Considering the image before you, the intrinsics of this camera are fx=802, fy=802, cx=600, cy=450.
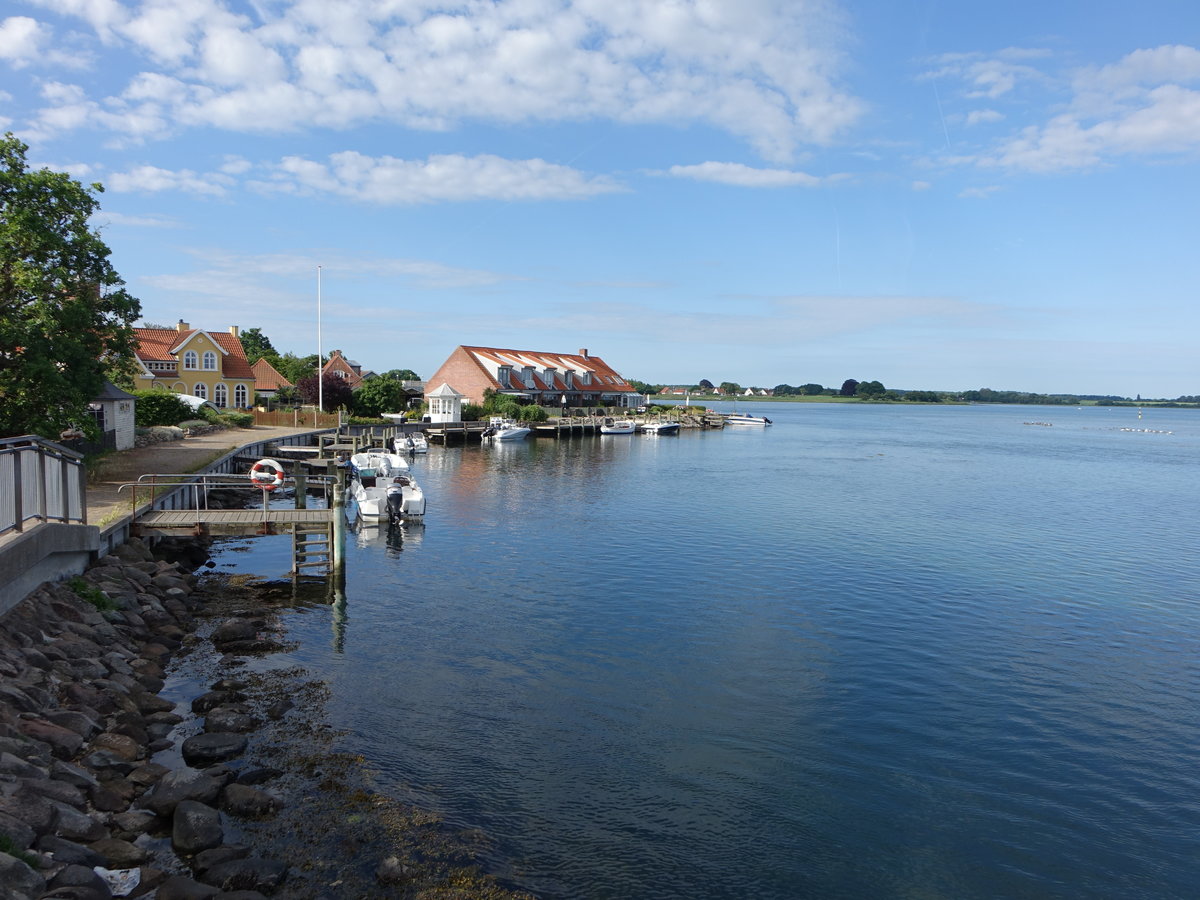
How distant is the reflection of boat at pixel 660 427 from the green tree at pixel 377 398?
31010mm

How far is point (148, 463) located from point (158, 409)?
1783cm

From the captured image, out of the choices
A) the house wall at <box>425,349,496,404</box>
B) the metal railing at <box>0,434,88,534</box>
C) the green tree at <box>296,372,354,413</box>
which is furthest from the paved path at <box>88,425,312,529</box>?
the house wall at <box>425,349,496,404</box>

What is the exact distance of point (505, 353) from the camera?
104 meters

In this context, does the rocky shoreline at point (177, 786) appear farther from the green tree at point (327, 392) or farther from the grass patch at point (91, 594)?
the green tree at point (327, 392)

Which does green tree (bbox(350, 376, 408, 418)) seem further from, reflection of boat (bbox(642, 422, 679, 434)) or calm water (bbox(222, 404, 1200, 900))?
calm water (bbox(222, 404, 1200, 900))

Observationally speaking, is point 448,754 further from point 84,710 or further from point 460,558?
point 460,558

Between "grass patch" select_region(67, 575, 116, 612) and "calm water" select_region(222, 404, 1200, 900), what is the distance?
4242mm

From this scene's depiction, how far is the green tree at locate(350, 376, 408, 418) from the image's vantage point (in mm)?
80644

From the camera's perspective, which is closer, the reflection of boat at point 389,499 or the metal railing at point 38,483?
the metal railing at point 38,483

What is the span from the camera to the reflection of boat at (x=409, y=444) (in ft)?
207

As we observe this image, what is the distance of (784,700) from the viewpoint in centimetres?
1625

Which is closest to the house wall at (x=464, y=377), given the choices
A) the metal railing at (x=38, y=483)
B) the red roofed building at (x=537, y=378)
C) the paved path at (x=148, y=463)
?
the red roofed building at (x=537, y=378)

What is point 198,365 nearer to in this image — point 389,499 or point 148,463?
point 148,463

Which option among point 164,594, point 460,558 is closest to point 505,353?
point 460,558
